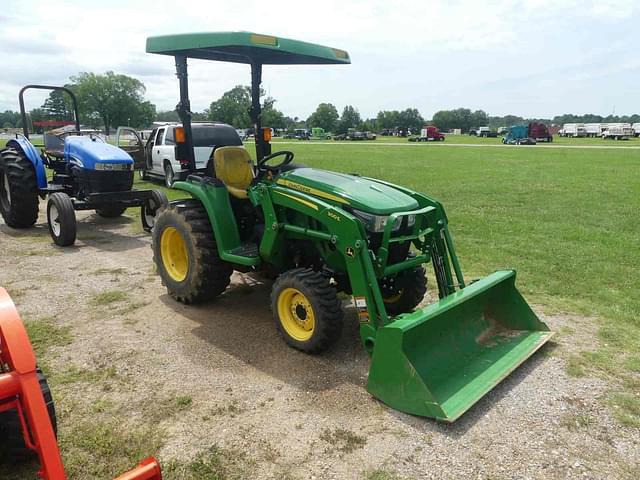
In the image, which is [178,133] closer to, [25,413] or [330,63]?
[330,63]

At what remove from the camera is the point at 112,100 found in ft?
240

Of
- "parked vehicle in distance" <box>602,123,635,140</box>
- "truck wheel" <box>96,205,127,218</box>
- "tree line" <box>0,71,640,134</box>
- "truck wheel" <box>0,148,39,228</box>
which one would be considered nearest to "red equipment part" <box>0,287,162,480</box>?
"truck wheel" <box>0,148,39,228</box>

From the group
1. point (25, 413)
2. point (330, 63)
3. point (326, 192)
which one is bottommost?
point (25, 413)

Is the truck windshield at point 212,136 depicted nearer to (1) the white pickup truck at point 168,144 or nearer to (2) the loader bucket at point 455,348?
(1) the white pickup truck at point 168,144

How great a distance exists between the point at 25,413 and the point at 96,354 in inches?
67.7

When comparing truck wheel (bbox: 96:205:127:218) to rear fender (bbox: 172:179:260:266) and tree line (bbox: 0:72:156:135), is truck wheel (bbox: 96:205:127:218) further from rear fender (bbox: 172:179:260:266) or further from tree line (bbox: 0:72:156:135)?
tree line (bbox: 0:72:156:135)

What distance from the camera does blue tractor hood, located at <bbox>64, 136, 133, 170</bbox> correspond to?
7684 millimetres

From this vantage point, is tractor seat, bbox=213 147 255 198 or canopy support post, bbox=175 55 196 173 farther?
tractor seat, bbox=213 147 255 198

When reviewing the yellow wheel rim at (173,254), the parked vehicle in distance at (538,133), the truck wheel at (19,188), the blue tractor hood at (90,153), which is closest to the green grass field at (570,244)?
the yellow wheel rim at (173,254)

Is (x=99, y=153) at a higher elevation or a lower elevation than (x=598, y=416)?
higher

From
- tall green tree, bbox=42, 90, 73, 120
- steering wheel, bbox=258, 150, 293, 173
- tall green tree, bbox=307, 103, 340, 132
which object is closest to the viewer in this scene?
steering wheel, bbox=258, 150, 293, 173

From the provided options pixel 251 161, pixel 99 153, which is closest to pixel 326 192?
pixel 251 161

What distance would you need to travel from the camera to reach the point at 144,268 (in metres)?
6.11

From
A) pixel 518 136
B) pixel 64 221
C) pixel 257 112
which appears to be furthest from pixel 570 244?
pixel 518 136
